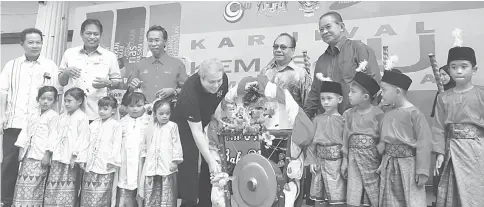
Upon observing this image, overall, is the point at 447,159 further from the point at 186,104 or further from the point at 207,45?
the point at 207,45

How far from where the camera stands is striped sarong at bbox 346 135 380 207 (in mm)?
2568

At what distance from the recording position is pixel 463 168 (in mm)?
2459

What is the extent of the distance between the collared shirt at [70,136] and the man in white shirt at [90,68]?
7.2 inches

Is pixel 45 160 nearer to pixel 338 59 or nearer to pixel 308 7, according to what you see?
pixel 338 59

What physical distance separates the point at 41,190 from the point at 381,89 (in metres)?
2.94

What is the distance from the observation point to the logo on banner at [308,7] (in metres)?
4.20

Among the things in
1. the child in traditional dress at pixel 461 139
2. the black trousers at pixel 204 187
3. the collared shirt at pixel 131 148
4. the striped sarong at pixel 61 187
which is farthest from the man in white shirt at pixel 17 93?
the child in traditional dress at pixel 461 139

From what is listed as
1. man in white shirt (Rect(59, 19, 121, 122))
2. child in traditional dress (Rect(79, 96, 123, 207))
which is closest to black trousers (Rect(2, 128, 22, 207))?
man in white shirt (Rect(59, 19, 121, 122))

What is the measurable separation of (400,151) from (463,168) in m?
0.41

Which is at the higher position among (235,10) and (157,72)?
(235,10)

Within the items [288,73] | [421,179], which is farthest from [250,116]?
[421,179]

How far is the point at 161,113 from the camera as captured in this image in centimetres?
321

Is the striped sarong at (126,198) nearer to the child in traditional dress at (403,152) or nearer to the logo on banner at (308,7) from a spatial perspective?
the child in traditional dress at (403,152)

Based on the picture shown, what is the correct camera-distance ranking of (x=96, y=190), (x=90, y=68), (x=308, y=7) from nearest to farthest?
(x=96, y=190) < (x=90, y=68) < (x=308, y=7)
